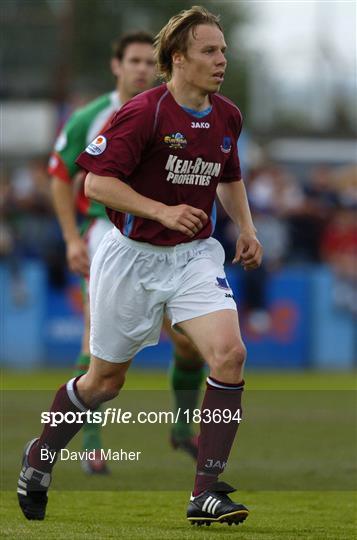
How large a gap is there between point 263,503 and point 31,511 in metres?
1.36

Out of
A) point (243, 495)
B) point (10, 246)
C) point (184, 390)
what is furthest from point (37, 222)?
point (243, 495)

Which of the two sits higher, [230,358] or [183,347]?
[230,358]

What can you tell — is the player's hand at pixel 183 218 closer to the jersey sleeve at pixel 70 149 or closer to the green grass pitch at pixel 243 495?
the green grass pitch at pixel 243 495

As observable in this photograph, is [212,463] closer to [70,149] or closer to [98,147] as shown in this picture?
[98,147]

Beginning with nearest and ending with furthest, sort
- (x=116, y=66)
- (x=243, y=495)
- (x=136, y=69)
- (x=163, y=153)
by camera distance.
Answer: (x=163, y=153) → (x=243, y=495) → (x=136, y=69) → (x=116, y=66)

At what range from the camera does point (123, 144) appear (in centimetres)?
616

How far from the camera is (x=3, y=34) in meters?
32.5

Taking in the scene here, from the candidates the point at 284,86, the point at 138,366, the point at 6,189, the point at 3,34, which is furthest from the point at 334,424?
the point at 3,34

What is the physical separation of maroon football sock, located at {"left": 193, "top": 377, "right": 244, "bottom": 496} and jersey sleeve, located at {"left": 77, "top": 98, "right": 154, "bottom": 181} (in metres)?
1.10

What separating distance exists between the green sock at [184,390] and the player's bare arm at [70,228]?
88 centimetres

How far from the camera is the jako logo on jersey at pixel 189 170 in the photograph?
6.30m

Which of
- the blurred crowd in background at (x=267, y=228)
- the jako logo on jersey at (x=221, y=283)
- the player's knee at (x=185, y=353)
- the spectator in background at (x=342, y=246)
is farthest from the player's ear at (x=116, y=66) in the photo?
the spectator in background at (x=342, y=246)

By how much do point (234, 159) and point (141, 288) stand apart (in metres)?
0.85

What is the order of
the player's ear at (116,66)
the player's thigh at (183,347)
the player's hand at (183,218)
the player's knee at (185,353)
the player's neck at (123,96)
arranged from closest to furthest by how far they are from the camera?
1. the player's hand at (183,218)
2. the player's thigh at (183,347)
3. the player's knee at (185,353)
4. the player's neck at (123,96)
5. the player's ear at (116,66)
